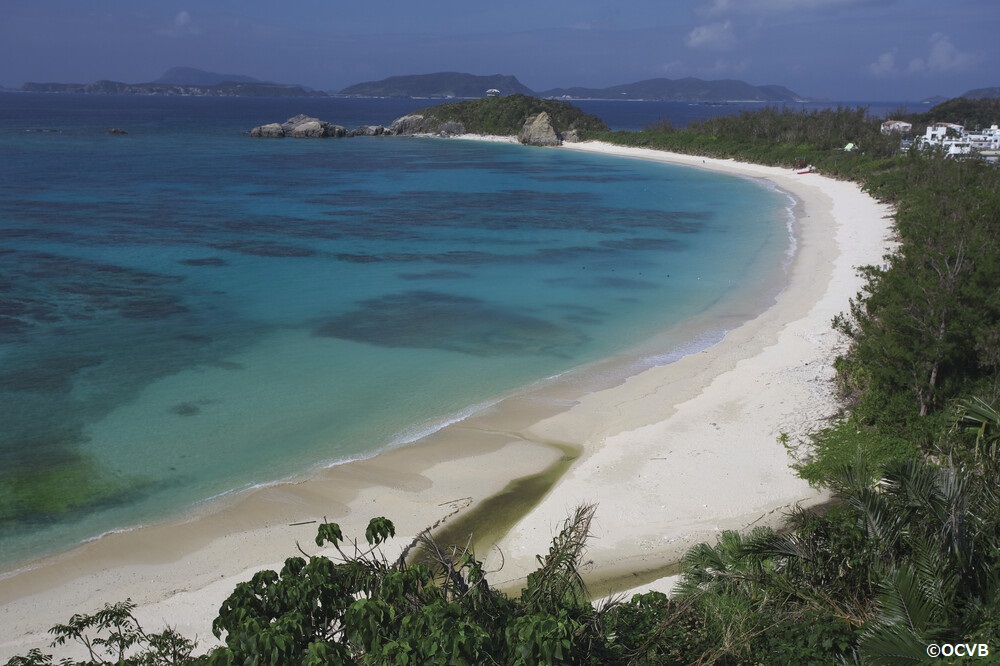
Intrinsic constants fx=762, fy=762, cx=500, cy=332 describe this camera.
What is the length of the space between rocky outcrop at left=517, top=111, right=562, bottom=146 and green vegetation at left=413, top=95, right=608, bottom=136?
3.78 meters

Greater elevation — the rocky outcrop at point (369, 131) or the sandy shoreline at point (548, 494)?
the rocky outcrop at point (369, 131)

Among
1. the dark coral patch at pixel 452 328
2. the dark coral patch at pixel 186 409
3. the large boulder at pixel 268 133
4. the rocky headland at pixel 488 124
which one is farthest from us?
the large boulder at pixel 268 133

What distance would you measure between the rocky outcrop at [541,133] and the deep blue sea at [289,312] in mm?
42530

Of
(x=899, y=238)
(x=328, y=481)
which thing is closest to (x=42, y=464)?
(x=328, y=481)

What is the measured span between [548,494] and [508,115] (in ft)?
318

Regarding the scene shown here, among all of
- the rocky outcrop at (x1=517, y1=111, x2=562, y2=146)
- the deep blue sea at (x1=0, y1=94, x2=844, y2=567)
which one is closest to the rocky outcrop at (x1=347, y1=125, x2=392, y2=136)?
the rocky outcrop at (x1=517, y1=111, x2=562, y2=146)

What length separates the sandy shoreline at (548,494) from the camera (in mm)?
10359

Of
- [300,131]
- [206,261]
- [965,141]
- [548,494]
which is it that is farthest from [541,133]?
[548,494]

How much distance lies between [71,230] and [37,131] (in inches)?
2805

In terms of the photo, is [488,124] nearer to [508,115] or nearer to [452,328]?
[508,115]

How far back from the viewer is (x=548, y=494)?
12562mm

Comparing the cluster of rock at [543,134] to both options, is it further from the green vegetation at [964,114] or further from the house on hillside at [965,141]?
the house on hillside at [965,141]

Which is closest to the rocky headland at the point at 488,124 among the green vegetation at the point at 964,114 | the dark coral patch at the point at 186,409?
the green vegetation at the point at 964,114

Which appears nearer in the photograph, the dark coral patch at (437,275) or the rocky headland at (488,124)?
the dark coral patch at (437,275)
